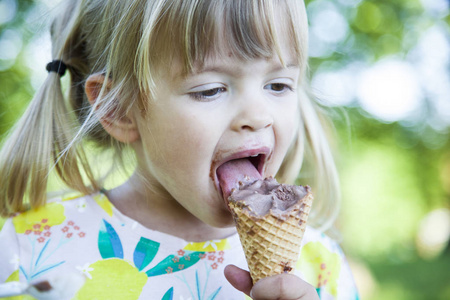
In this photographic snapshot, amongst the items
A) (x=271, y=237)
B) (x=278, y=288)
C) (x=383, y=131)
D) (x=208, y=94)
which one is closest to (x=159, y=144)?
(x=208, y=94)

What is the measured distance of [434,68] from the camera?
8234 millimetres

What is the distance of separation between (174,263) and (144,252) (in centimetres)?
13

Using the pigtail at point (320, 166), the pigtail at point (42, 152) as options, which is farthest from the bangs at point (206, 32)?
the pigtail at point (320, 166)

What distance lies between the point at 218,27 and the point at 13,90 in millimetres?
5020

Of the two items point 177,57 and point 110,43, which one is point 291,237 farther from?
point 110,43

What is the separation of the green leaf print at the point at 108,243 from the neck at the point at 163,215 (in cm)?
11

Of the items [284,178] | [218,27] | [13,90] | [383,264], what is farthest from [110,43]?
[383,264]

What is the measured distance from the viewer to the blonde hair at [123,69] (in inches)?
65.9

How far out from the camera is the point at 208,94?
171 centimetres

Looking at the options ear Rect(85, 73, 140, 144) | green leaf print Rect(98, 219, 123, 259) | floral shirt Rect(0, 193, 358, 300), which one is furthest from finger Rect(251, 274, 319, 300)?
ear Rect(85, 73, 140, 144)

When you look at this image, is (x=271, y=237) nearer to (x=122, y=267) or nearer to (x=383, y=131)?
→ (x=122, y=267)

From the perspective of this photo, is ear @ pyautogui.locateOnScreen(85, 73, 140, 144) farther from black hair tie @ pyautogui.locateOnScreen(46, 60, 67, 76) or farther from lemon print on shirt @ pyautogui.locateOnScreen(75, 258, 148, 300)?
lemon print on shirt @ pyautogui.locateOnScreen(75, 258, 148, 300)

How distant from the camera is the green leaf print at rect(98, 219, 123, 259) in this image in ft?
6.25

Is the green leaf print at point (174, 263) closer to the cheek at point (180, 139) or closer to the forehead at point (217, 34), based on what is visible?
the cheek at point (180, 139)
